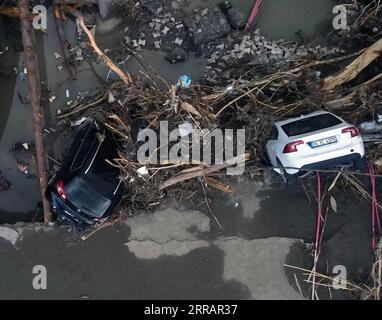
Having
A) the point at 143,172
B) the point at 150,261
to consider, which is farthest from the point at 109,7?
the point at 150,261

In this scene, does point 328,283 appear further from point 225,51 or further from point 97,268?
point 225,51

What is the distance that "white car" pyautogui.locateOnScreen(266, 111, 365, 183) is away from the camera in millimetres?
7258

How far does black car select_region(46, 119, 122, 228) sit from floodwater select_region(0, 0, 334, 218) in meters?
1.02

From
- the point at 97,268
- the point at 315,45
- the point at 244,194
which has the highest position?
the point at 315,45

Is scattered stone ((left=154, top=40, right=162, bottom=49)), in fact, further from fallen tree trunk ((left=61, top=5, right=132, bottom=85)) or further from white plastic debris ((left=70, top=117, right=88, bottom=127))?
white plastic debris ((left=70, top=117, right=88, bottom=127))

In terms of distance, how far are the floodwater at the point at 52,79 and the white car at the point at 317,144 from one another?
6.98ft

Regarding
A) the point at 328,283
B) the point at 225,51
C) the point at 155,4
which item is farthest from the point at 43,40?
the point at 328,283

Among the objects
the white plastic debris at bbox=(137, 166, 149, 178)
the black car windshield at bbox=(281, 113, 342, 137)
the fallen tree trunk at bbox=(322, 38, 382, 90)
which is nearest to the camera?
the black car windshield at bbox=(281, 113, 342, 137)

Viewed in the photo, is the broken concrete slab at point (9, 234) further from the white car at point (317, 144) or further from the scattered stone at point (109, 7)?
the white car at point (317, 144)

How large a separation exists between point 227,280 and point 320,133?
3084 mm

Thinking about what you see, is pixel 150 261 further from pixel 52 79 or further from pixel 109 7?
pixel 109 7

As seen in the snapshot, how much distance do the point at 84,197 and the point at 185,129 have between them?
6.68 feet

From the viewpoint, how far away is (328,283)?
8070 millimetres

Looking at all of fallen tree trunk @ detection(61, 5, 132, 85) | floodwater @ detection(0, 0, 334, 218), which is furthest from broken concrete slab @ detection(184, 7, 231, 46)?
fallen tree trunk @ detection(61, 5, 132, 85)
